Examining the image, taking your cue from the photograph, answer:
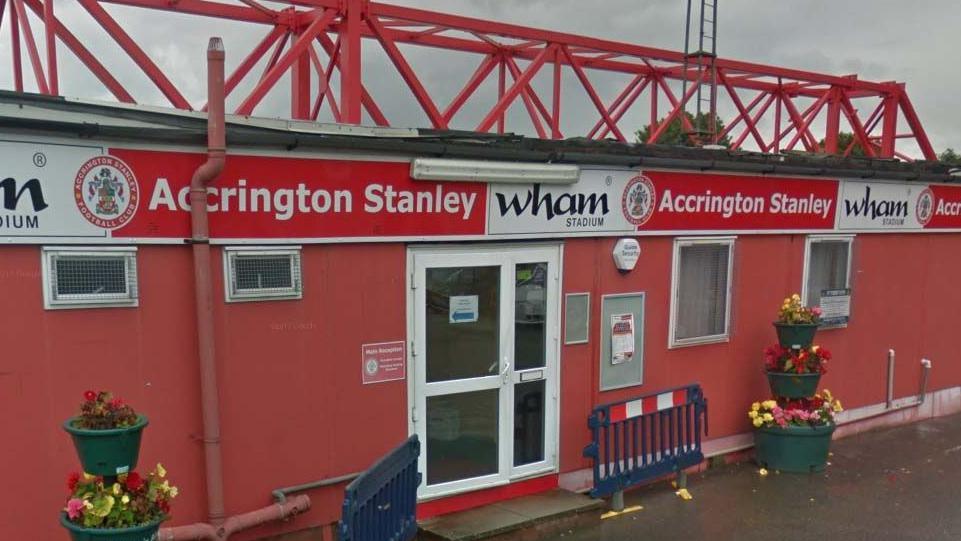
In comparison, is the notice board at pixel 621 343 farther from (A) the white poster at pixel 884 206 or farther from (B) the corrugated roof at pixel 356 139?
(A) the white poster at pixel 884 206

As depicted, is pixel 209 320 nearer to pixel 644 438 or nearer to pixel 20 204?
pixel 20 204

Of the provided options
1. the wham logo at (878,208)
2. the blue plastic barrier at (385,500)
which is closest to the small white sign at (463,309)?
the blue plastic barrier at (385,500)

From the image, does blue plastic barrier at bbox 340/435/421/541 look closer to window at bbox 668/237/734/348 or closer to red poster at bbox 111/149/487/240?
red poster at bbox 111/149/487/240

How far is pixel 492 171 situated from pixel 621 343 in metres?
2.22

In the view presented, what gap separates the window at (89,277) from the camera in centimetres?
459

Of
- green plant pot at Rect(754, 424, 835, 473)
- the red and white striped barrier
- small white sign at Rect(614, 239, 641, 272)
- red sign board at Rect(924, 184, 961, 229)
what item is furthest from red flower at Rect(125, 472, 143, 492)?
red sign board at Rect(924, 184, 961, 229)

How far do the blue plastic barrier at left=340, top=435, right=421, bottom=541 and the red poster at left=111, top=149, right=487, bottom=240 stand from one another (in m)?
1.66

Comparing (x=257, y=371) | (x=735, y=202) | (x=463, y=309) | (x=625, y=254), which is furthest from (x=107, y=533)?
(x=735, y=202)

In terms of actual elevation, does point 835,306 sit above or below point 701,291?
below

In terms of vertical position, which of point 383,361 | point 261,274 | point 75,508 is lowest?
point 75,508

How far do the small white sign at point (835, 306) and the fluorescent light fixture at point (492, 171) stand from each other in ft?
13.6

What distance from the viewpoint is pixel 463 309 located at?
6367 mm

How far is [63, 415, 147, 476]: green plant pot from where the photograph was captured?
12.8 ft

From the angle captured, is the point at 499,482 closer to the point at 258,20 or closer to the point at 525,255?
the point at 525,255
